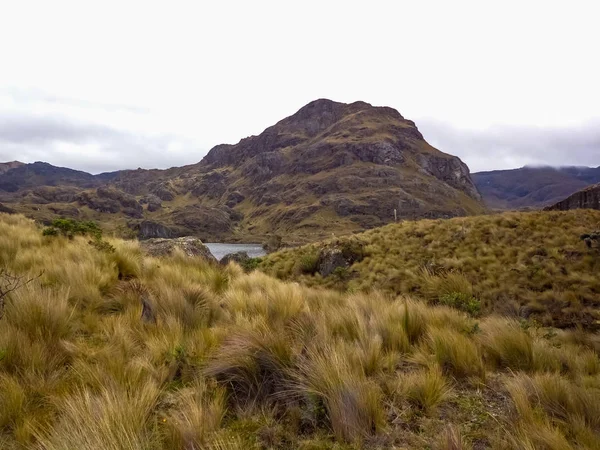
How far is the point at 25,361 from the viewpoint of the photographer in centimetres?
282

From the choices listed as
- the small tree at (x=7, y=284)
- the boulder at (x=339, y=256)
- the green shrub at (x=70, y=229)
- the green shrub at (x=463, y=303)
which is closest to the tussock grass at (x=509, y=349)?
the green shrub at (x=463, y=303)

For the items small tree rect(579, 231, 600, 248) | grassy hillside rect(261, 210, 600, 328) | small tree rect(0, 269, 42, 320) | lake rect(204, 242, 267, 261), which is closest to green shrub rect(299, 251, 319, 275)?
grassy hillside rect(261, 210, 600, 328)

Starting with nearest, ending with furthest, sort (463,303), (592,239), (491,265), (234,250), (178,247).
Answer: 1. (463,303)
2. (178,247)
3. (592,239)
4. (491,265)
5. (234,250)

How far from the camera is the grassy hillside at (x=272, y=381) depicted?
215 cm

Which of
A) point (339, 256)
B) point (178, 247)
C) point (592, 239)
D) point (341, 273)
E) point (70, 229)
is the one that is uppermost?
point (70, 229)

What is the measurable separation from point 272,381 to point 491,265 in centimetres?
1226

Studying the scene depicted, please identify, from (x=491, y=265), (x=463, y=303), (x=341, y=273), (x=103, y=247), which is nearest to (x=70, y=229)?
(x=103, y=247)

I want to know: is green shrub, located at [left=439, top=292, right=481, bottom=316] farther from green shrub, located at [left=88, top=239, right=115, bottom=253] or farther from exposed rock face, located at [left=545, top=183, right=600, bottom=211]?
exposed rock face, located at [left=545, top=183, right=600, bottom=211]

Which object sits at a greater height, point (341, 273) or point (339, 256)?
point (339, 256)

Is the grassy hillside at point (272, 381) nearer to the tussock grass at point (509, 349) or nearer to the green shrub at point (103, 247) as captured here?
the tussock grass at point (509, 349)

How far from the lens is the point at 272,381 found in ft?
9.52

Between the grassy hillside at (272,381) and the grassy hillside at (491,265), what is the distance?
16.3 feet

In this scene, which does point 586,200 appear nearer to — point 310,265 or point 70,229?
point 310,265

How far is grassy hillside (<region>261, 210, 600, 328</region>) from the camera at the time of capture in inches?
384
